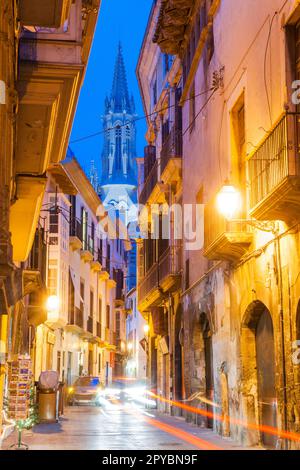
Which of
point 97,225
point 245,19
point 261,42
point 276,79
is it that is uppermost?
point 97,225

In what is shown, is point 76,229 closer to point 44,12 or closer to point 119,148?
point 44,12

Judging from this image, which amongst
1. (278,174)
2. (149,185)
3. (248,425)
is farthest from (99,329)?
(278,174)

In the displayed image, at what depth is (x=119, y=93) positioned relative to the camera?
123 metres

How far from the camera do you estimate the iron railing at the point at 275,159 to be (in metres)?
9.42

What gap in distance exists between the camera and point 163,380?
27.2 m

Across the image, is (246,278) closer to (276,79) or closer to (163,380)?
(276,79)

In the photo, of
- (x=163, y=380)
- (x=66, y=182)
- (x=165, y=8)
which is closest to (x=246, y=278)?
(x=165, y=8)

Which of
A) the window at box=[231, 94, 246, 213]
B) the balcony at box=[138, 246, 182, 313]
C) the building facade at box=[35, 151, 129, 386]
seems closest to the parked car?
the building facade at box=[35, 151, 129, 386]

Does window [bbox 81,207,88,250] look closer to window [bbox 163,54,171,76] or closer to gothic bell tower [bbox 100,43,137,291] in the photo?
window [bbox 163,54,171,76]

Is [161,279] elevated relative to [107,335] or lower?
elevated

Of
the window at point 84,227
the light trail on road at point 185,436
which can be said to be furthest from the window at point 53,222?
the light trail on road at point 185,436

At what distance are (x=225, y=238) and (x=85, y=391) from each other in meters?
20.9

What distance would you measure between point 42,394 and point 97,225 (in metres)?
28.2
